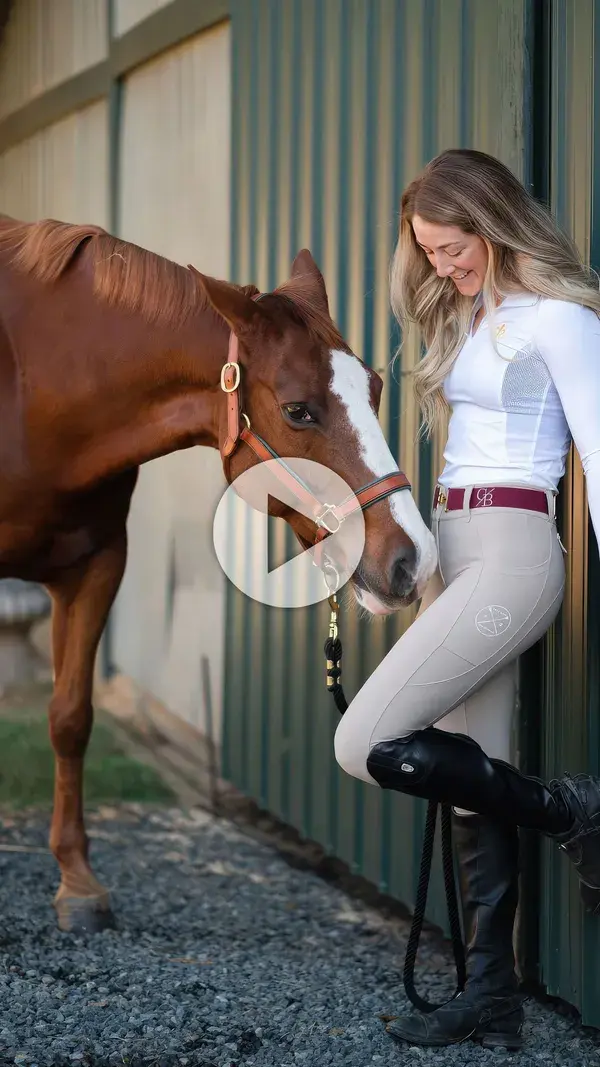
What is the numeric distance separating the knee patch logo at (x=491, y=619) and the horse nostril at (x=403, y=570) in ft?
0.45

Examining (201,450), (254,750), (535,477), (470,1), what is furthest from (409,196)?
(201,450)

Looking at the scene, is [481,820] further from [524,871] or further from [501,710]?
[524,871]

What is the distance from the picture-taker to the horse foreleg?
9.44ft

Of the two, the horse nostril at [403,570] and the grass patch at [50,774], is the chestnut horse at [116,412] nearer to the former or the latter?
the horse nostril at [403,570]

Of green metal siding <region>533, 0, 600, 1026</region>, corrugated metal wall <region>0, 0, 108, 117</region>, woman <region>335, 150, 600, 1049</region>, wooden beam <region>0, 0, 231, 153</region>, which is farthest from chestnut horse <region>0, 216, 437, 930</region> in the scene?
corrugated metal wall <region>0, 0, 108, 117</region>

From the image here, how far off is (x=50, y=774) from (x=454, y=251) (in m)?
3.03

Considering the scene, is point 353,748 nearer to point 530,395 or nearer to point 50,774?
point 530,395

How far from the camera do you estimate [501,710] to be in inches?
88.0

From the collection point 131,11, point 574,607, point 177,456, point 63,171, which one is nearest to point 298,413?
point 574,607

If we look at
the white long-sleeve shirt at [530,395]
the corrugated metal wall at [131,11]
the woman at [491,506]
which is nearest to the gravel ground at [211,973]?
the woman at [491,506]

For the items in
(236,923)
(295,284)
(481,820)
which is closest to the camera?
(481,820)

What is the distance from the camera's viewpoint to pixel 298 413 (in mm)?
2168

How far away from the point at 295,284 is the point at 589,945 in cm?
148

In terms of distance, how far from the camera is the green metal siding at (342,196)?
2777 mm
